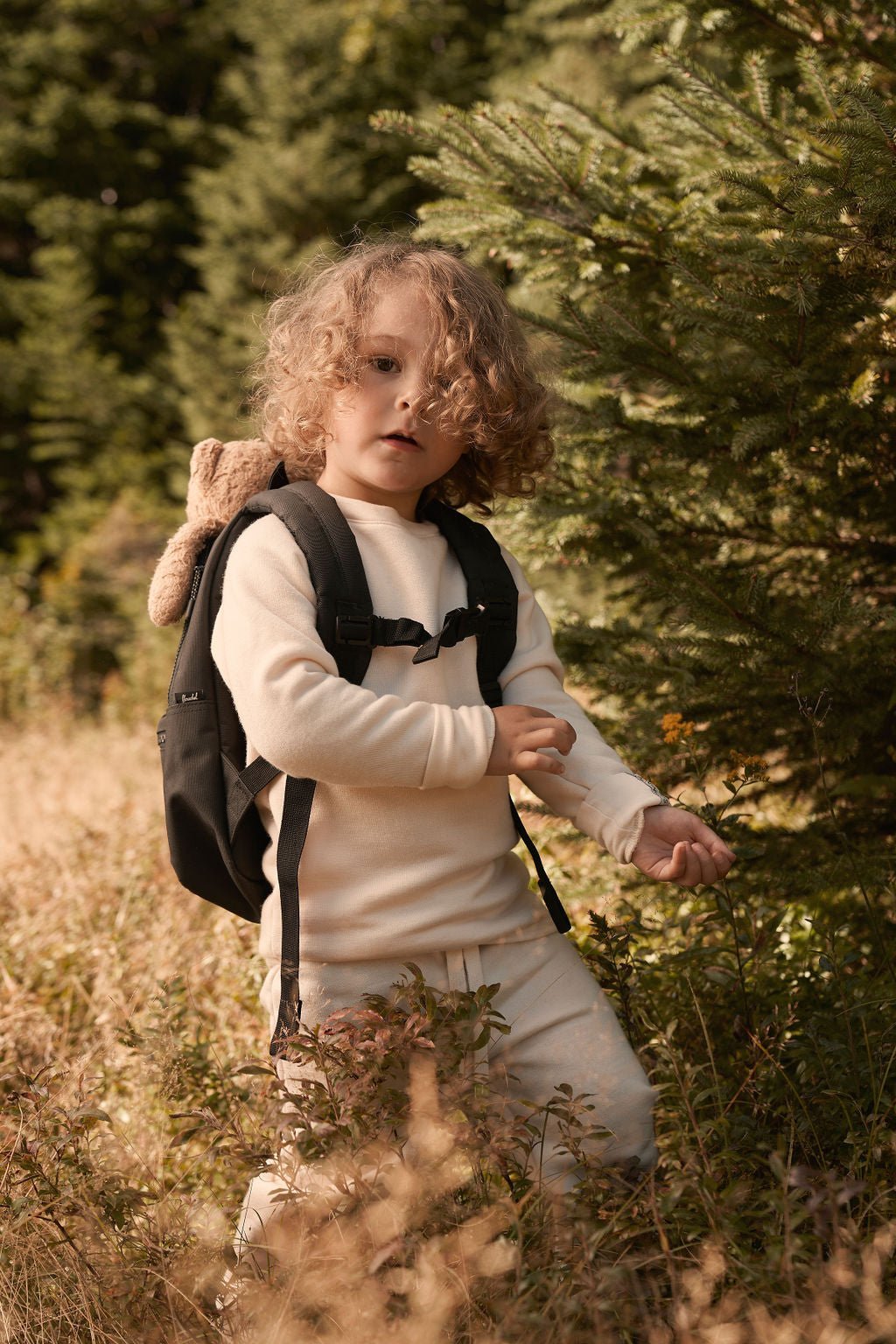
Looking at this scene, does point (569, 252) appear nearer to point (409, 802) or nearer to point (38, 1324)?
point (409, 802)

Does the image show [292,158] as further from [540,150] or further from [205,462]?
[205,462]

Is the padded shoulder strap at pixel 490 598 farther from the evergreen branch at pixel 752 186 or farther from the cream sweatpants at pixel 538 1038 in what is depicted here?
the evergreen branch at pixel 752 186

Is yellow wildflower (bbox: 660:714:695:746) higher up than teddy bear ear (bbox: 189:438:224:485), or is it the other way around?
teddy bear ear (bbox: 189:438:224:485)

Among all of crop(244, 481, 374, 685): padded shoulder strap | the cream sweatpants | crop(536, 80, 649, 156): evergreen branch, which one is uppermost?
crop(536, 80, 649, 156): evergreen branch

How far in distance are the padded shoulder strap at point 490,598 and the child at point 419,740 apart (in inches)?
1.2

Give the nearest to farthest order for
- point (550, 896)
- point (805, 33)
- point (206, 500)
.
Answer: point (550, 896) < point (206, 500) < point (805, 33)

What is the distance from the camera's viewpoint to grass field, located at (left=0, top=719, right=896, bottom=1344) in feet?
4.84

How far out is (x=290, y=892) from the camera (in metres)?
1.80

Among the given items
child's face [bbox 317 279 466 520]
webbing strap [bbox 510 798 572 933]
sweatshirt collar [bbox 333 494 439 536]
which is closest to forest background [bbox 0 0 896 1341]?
webbing strap [bbox 510 798 572 933]

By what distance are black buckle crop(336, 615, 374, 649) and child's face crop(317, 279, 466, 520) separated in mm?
295

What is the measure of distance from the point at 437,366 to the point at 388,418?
135 millimetres

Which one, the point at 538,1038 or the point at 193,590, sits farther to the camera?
the point at 193,590

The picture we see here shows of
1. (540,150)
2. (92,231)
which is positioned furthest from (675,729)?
(92,231)

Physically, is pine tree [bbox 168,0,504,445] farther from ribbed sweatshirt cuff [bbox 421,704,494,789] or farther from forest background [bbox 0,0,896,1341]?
ribbed sweatshirt cuff [bbox 421,704,494,789]
